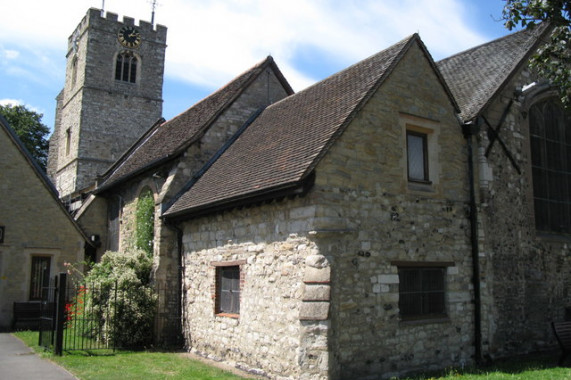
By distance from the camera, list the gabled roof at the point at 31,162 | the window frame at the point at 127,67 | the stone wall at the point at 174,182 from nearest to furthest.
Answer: the stone wall at the point at 174,182, the gabled roof at the point at 31,162, the window frame at the point at 127,67

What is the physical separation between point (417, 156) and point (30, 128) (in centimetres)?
4443

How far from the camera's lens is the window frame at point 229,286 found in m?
11.5

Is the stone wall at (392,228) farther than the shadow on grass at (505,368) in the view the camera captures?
No

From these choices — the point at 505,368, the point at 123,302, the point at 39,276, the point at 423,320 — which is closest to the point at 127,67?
the point at 39,276

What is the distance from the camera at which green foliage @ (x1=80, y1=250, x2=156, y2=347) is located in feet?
44.0

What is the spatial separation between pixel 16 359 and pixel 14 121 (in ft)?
128

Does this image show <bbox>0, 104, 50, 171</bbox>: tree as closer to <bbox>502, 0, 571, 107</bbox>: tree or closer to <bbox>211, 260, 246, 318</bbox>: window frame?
<bbox>211, 260, 246, 318</bbox>: window frame

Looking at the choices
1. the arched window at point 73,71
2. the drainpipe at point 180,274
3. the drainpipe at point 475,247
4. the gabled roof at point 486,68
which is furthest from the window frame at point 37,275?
the arched window at point 73,71

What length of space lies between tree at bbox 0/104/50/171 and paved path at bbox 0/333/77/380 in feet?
117

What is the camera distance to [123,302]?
1352 cm

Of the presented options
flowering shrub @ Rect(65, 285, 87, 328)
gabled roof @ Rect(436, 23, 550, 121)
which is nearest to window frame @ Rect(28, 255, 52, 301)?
flowering shrub @ Rect(65, 285, 87, 328)

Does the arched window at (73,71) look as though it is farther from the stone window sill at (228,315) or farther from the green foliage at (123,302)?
the stone window sill at (228,315)

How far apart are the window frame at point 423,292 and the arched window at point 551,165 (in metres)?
4.30

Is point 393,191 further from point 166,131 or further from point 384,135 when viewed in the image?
point 166,131
